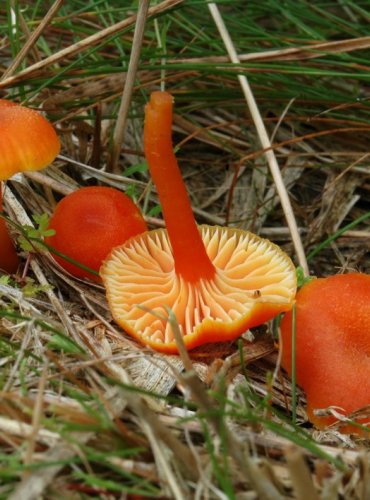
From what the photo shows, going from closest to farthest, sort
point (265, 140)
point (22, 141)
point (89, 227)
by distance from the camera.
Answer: point (22, 141), point (89, 227), point (265, 140)

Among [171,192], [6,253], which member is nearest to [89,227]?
[6,253]

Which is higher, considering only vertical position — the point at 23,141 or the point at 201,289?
the point at 23,141

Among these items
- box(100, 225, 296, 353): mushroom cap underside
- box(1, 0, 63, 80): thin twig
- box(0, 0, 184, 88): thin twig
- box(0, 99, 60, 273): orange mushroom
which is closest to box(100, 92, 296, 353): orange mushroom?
box(100, 225, 296, 353): mushroom cap underside

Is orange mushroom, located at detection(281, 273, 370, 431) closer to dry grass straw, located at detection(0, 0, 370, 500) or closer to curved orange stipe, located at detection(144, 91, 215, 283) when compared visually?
dry grass straw, located at detection(0, 0, 370, 500)

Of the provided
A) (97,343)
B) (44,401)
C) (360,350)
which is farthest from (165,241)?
(44,401)

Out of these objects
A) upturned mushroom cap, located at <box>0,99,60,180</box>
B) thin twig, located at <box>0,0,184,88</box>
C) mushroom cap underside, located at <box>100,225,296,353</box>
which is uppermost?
thin twig, located at <box>0,0,184,88</box>

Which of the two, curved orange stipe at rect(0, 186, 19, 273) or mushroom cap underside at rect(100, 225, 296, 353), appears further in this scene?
curved orange stipe at rect(0, 186, 19, 273)

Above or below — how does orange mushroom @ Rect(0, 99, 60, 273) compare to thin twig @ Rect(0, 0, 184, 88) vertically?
below

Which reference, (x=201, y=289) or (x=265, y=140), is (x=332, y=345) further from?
(x=265, y=140)
